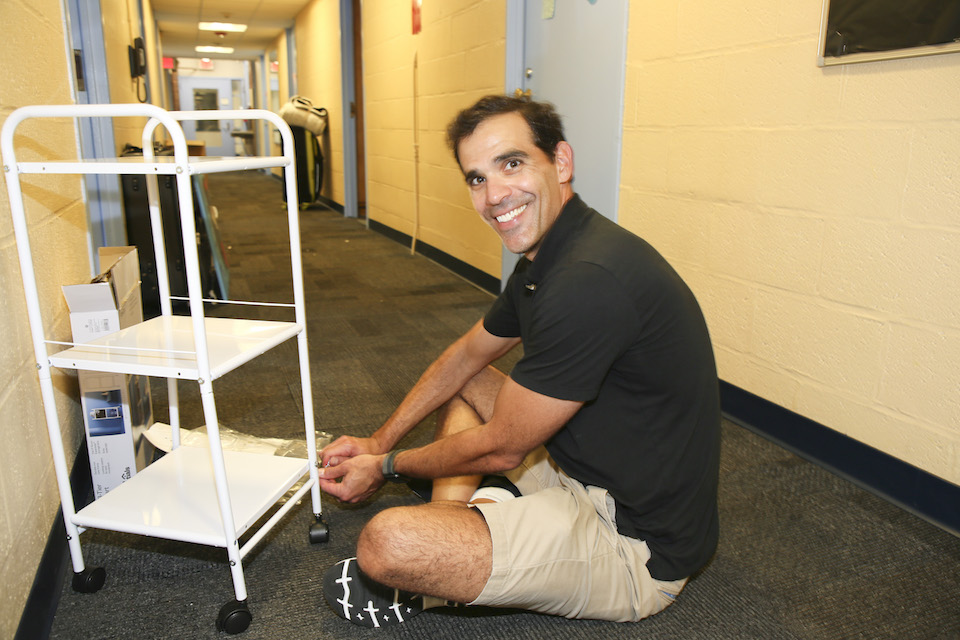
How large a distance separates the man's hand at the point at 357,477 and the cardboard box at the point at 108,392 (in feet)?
1.73

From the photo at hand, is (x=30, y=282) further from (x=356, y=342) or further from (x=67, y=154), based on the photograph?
(x=356, y=342)

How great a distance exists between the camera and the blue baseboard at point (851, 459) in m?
1.61

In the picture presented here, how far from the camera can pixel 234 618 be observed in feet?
4.05

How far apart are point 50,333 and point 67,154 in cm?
55

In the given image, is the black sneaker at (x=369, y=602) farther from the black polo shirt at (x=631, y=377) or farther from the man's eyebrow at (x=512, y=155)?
the man's eyebrow at (x=512, y=155)

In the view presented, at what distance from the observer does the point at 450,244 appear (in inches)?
178

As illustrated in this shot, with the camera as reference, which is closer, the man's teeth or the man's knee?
the man's knee

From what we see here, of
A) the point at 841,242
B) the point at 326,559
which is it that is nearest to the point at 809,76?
the point at 841,242

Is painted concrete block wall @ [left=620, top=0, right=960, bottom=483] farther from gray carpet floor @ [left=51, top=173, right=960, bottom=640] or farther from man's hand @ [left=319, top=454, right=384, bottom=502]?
man's hand @ [left=319, top=454, right=384, bottom=502]

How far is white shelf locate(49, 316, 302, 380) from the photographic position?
1171mm

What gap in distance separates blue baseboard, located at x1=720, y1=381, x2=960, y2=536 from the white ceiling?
7.53 m

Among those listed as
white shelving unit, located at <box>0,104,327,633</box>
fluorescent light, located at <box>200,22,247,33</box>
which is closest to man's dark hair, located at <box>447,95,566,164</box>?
white shelving unit, located at <box>0,104,327,633</box>

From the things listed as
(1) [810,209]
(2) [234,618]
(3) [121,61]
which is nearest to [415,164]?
(3) [121,61]

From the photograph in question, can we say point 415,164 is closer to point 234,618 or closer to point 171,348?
point 171,348
